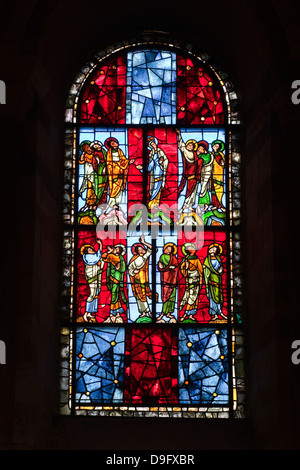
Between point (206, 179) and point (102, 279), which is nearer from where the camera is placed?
point (102, 279)

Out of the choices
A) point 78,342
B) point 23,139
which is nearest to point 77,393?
point 78,342

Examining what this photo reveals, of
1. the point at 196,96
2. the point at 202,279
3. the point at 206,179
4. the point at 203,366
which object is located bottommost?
the point at 203,366

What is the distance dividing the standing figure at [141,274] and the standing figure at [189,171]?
674 mm

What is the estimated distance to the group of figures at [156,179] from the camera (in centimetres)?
1344

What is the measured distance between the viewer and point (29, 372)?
37.7 ft

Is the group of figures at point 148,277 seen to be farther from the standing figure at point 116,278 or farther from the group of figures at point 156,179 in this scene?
the group of figures at point 156,179

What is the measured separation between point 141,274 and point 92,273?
1.84 ft

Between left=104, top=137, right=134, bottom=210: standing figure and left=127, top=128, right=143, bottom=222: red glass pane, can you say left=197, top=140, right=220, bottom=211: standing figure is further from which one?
left=104, top=137, right=134, bottom=210: standing figure

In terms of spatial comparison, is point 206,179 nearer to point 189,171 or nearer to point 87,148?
point 189,171

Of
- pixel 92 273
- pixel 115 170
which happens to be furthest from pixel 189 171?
pixel 92 273

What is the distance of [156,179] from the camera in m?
13.6

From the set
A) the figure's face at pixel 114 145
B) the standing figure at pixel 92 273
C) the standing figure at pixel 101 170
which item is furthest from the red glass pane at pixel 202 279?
the figure's face at pixel 114 145

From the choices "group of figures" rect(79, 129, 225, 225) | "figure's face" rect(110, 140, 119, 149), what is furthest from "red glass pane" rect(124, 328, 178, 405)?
"figure's face" rect(110, 140, 119, 149)
